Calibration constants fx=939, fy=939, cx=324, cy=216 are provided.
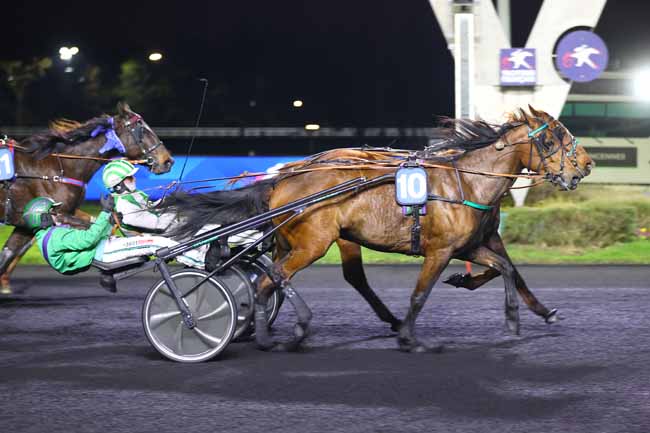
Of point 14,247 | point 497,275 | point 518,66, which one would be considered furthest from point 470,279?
point 518,66

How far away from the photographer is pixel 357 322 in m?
7.72

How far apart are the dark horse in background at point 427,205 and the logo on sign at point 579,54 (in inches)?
384

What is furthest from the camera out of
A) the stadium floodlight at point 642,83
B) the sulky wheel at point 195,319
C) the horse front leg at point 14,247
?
the stadium floodlight at point 642,83

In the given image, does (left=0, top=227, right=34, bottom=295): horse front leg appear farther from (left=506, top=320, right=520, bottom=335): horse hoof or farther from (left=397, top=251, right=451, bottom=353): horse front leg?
(left=506, top=320, right=520, bottom=335): horse hoof

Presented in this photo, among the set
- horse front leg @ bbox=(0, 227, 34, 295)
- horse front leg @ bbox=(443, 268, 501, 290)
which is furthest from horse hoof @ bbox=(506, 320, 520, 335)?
horse front leg @ bbox=(0, 227, 34, 295)

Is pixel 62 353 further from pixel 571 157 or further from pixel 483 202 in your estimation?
pixel 571 157

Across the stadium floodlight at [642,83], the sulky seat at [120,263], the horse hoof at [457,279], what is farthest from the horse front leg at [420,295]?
the stadium floodlight at [642,83]

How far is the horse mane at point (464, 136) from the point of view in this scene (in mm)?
6922

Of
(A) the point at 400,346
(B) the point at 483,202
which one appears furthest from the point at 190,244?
(B) the point at 483,202

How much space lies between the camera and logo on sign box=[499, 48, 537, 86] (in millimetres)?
16078

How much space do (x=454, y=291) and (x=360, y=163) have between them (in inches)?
127

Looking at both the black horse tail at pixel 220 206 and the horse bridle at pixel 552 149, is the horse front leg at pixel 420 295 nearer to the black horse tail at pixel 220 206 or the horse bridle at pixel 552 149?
the horse bridle at pixel 552 149

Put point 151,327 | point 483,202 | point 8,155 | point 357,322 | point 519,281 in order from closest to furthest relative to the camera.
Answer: point 151,327
point 483,202
point 519,281
point 357,322
point 8,155

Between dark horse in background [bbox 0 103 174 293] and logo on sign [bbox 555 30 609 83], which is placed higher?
logo on sign [bbox 555 30 609 83]
